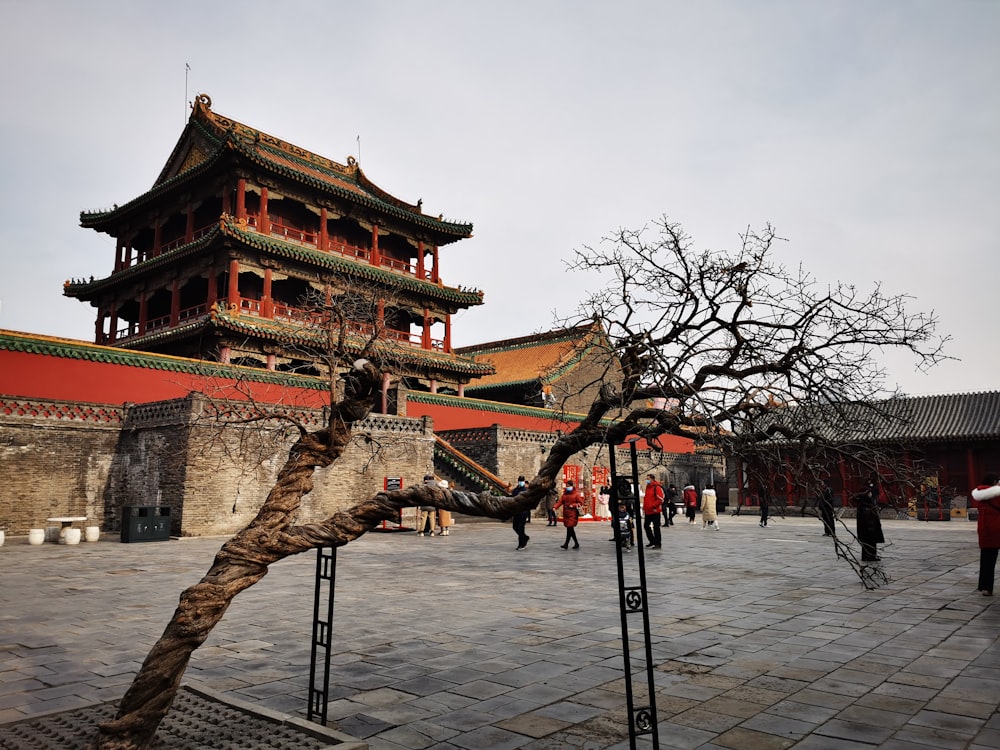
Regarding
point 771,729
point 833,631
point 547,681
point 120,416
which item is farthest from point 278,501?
point 120,416

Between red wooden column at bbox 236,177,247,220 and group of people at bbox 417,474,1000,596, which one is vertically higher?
red wooden column at bbox 236,177,247,220

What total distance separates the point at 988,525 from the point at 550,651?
5.74 metres

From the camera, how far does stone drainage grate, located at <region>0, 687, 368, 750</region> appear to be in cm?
357

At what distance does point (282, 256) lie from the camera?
24.9 metres

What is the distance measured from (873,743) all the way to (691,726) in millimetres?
965

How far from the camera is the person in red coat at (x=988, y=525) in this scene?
805 cm

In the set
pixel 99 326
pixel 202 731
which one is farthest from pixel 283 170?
pixel 202 731

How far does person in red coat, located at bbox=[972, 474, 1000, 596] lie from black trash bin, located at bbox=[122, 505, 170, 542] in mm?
15083

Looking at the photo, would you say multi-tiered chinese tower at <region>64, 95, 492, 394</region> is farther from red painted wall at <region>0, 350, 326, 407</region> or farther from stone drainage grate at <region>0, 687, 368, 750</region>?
stone drainage grate at <region>0, 687, 368, 750</region>

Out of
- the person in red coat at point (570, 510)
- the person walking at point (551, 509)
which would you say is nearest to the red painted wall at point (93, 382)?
the person in red coat at point (570, 510)

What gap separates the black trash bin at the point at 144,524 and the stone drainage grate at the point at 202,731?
12414 millimetres

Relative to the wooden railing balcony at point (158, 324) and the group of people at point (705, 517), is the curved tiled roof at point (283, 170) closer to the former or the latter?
the wooden railing balcony at point (158, 324)

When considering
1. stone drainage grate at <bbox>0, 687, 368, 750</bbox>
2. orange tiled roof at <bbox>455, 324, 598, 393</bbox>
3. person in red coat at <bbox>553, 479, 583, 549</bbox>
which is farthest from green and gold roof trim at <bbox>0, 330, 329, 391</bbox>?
orange tiled roof at <bbox>455, 324, 598, 393</bbox>

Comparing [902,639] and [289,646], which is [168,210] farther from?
[902,639]
